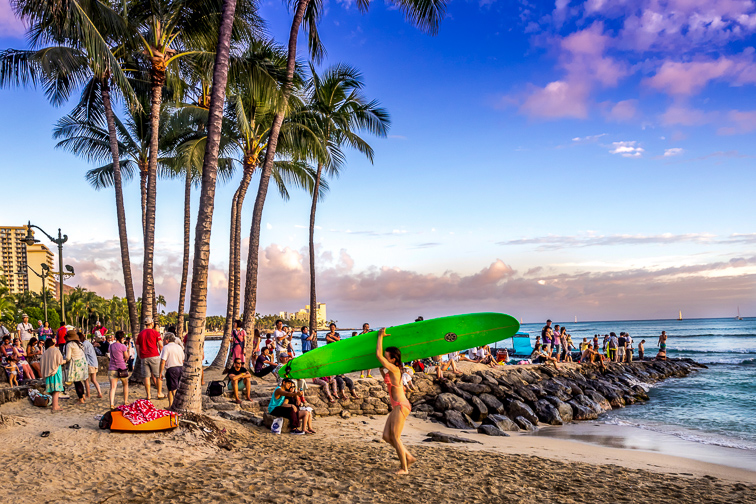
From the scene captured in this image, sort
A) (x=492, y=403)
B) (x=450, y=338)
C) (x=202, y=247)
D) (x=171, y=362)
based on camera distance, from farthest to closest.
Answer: (x=492, y=403) → (x=171, y=362) → (x=450, y=338) → (x=202, y=247)

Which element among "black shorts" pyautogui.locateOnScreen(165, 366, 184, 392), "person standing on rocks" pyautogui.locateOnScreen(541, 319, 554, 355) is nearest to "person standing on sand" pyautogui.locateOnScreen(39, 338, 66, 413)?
"black shorts" pyautogui.locateOnScreen(165, 366, 184, 392)

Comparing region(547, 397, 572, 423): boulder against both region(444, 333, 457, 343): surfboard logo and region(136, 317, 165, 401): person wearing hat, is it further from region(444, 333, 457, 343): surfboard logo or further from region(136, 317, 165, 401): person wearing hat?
region(136, 317, 165, 401): person wearing hat

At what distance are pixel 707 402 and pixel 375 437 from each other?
14049 millimetres

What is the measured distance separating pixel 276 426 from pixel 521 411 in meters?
7.55

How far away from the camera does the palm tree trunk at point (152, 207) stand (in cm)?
1302

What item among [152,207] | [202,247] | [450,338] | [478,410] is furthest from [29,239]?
[450,338]

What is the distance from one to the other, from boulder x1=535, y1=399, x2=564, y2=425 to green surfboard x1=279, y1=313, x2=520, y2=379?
19.3ft

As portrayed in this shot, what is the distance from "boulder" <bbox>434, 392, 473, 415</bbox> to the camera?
43.3 feet

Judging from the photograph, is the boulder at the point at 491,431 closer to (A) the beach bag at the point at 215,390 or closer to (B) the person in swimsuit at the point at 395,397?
(B) the person in swimsuit at the point at 395,397

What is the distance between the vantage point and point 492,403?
1389 cm

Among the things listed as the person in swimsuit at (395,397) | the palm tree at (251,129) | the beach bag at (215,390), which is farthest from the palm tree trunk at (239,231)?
the person in swimsuit at (395,397)

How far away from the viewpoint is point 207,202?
851cm

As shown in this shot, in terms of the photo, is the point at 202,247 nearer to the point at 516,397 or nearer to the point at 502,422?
the point at 502,422

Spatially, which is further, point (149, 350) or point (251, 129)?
point (251, 129)
